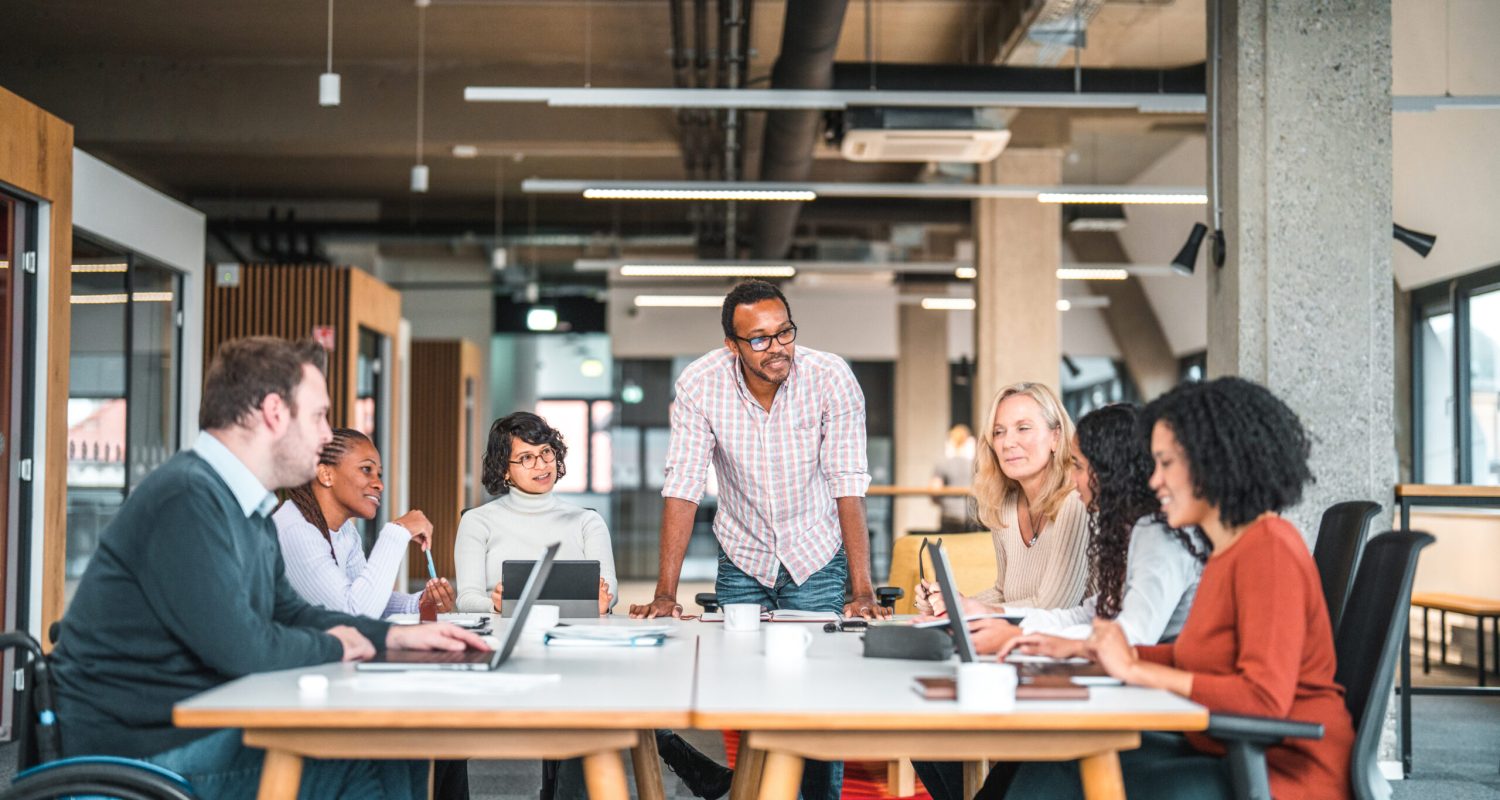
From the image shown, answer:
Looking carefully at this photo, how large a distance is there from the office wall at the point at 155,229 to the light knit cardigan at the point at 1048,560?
5159 mm

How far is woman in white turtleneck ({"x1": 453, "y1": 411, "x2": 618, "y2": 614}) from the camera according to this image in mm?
4266

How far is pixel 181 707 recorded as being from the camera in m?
2.09

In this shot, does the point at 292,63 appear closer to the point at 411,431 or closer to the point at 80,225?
the point at 80,225

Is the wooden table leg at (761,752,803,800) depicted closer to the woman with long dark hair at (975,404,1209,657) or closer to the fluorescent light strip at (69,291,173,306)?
the woman with long dark hair at (975,404,1209,657)

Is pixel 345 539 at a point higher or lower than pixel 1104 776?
higher

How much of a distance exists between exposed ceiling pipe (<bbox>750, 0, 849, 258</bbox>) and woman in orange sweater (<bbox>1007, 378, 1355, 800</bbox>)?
475 cm

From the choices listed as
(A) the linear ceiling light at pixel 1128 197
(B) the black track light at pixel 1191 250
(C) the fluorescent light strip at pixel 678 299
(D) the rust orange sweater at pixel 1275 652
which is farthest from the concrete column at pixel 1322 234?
(C) the fluorescent light strip at pixel 678 299

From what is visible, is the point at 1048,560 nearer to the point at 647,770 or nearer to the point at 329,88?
the point at 647,770

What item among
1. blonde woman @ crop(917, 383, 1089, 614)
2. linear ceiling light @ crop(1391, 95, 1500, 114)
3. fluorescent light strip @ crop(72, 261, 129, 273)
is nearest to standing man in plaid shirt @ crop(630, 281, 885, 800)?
blonde woman @ crop(917, 383, 1089, 614)

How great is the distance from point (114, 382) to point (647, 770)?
5.16m

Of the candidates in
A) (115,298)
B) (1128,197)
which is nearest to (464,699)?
(115,298)

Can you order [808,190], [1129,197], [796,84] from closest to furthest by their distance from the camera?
[796,84] → [808,190] → [1129,197]

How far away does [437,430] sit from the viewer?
16125 mm

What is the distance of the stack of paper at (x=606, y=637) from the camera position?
9.75 ft
